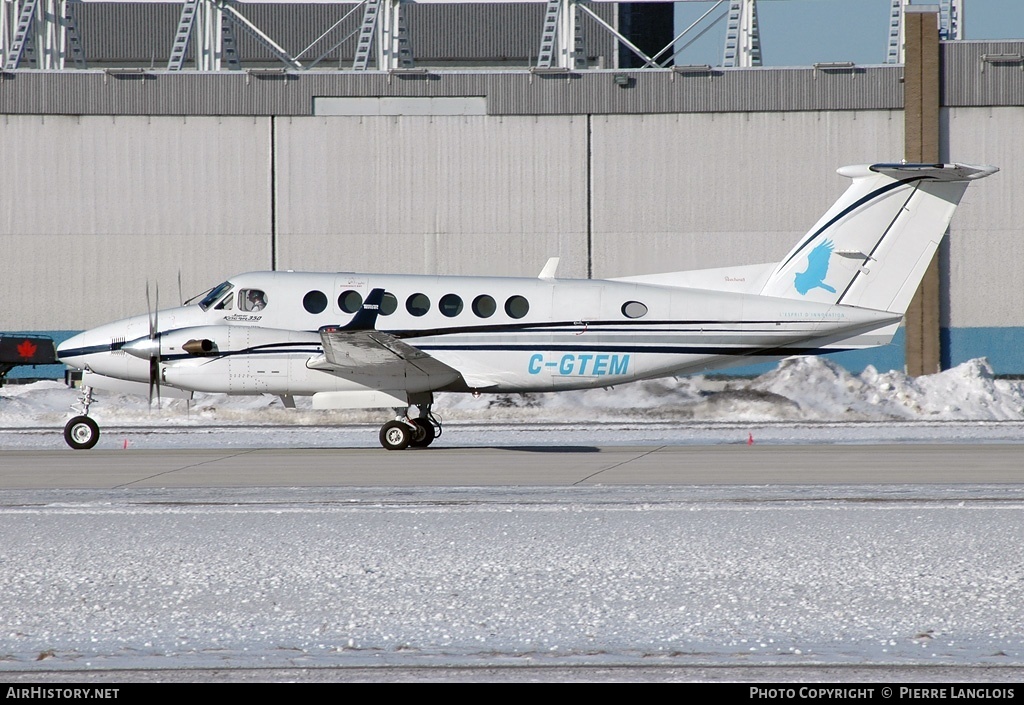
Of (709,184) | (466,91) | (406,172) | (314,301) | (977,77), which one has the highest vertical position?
(977,77)

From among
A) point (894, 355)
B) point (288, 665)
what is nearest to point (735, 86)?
point (894, 355)

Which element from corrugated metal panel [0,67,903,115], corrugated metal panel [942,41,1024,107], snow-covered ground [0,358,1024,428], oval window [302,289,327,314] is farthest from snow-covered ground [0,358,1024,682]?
corrugated metal panel [942,41,1024,107]

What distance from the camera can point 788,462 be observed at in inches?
594

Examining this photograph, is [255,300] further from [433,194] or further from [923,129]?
[923,129]

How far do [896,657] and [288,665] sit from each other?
11.1 ft

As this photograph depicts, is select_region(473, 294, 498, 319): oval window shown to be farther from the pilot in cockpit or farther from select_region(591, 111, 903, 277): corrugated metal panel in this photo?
select_region(591, 111, 903, 277): corrugated metal panel

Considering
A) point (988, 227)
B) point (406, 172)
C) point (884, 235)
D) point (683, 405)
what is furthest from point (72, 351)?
point (988, 227)

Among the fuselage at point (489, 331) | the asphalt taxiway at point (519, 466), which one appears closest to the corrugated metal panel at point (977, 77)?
the fuselage at point (489, 331)

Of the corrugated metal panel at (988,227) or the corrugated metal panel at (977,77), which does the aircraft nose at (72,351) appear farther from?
the corrugated metal panel at (977,77)

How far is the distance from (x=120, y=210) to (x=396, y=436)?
17198 millimetres

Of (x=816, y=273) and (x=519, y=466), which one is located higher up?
(x=816, y=273)

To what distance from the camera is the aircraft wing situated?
54.7 ft

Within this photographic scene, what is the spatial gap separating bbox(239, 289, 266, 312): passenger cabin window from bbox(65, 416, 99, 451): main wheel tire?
3.02 meters

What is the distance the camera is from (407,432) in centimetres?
1769
